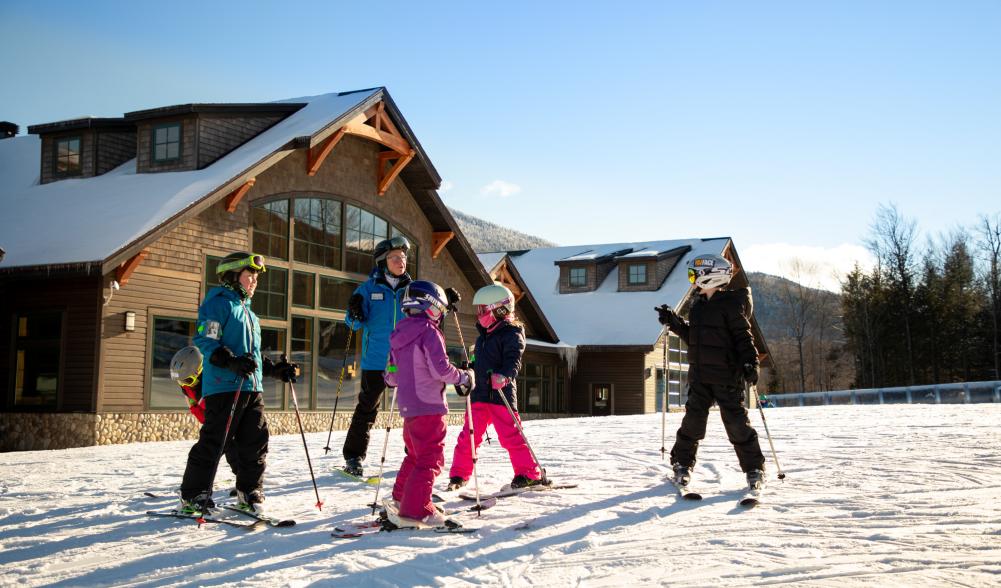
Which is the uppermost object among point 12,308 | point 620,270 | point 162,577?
point 620,270

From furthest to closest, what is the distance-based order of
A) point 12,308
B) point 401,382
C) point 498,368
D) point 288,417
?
point 288,417
point 12,308
point 498,368
point 401,382

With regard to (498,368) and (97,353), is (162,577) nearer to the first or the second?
(498,368)

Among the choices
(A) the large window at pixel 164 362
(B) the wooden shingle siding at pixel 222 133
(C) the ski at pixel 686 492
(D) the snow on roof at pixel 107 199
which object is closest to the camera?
(C) the ski at pixel 686 492

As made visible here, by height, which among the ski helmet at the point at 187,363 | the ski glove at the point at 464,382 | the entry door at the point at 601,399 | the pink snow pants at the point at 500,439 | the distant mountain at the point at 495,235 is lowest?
the entry door at the point at 601,399

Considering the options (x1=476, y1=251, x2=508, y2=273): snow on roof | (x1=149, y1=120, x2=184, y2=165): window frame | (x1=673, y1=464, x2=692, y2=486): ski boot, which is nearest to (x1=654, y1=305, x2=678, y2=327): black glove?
(x1=673, y1=464, x2=692, y2=486): ski boot

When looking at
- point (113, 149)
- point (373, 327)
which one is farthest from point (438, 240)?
point (373, 327)

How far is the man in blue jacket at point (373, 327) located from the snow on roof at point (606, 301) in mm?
18093

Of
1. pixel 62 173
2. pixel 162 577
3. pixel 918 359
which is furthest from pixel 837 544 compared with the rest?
pixel 918 359

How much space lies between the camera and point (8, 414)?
496 inches

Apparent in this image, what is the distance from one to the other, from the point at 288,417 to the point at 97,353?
12.3ft

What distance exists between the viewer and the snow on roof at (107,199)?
482 inches

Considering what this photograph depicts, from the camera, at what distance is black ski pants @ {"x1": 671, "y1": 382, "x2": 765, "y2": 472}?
594 cm

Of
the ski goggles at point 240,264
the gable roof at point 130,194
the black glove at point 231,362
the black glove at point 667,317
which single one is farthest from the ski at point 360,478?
the gable roof at point 130,194

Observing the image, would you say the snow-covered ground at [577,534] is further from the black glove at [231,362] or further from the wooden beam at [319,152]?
the wooden beam at [319,152]
